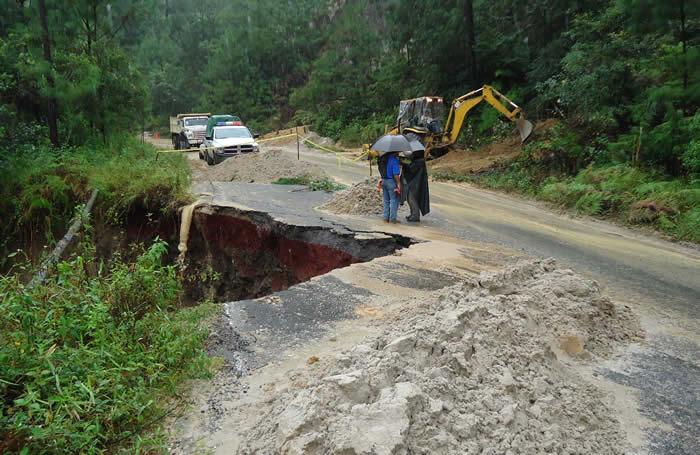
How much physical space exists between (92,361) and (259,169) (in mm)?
16359

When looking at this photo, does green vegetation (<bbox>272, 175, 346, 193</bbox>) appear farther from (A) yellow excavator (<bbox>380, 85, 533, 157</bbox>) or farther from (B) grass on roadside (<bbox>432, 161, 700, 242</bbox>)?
(B) grass on roadside (<bbox>432, 161, 700, 242</bbox>)

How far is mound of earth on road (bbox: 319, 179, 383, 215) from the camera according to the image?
12.1 metres

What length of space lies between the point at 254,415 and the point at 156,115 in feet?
207

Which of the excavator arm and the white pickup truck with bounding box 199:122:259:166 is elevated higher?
the excavator arm

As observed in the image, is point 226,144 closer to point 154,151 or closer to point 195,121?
point 154,151

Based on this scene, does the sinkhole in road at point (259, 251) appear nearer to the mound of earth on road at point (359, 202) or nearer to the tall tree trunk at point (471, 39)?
the mound of earth on road at point (359, 202)

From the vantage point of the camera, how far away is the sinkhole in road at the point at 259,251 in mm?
9875

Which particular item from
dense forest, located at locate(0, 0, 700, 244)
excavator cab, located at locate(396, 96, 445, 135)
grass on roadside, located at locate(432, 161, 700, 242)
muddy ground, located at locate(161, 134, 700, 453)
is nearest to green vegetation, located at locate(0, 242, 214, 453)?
muddy ground, located at locate(161, 134, 700, 453)

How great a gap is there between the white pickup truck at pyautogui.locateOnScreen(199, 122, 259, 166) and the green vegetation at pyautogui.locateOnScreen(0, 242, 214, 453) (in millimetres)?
19592

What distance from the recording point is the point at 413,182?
11.3 m

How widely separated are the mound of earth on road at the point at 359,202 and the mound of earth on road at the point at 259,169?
506 cm

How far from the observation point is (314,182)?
16.3 metres

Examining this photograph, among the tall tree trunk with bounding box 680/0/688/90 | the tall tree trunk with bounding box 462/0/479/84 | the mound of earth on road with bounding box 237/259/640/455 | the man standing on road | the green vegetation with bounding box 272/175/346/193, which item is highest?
the tall tree trunk with bounding box 462/0/479/84

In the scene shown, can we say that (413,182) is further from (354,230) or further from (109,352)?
(109,352)
